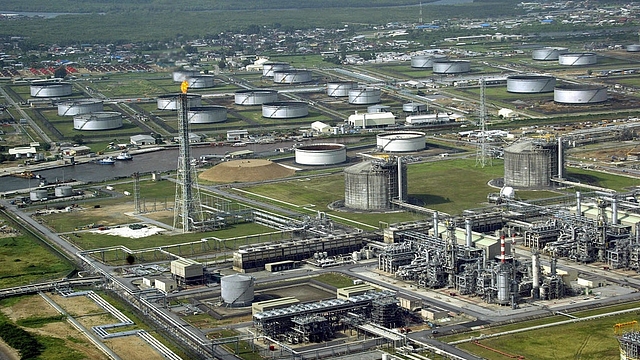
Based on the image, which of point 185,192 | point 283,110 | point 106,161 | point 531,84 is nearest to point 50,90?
point 283,110

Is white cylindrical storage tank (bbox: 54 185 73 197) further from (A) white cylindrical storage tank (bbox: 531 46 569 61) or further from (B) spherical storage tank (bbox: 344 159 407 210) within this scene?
(A) white cylindrical storage tank (bbox: 531 46 569 61)

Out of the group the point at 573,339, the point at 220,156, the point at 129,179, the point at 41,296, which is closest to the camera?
the point at 573,339

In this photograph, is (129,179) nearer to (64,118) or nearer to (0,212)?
(0,212)

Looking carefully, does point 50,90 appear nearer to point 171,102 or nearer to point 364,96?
point 171,102

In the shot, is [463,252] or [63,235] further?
[63,235]

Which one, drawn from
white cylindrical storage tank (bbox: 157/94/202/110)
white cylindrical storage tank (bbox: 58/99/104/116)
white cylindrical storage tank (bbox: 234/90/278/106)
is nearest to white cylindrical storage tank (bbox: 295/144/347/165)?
white cylindrical storage tank (bbox: 157/94/202/110)

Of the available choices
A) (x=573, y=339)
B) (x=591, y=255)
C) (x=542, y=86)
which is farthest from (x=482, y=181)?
(x=542, y=86)

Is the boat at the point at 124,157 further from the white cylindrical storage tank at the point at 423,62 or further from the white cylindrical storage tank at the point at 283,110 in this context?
the white cylindrical storage tank at the point at 423,62

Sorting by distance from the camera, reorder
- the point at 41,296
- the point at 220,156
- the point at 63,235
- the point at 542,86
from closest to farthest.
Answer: the point at 41,296
the point at 63,235
the point at 220,156
the point at 542,86
